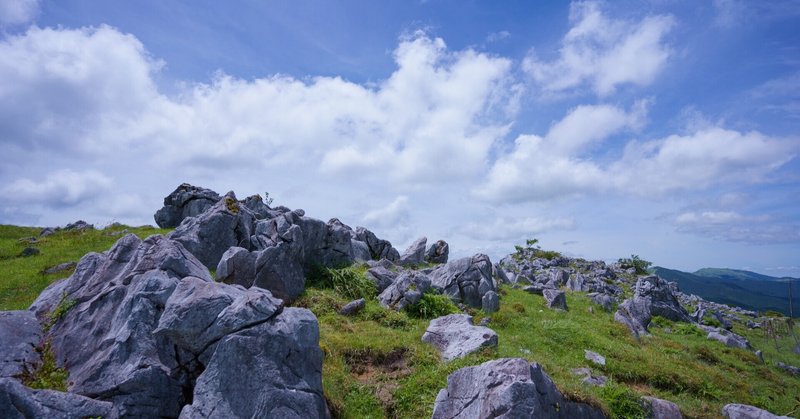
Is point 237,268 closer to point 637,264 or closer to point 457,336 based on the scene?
point 457,336

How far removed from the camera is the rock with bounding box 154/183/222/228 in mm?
48594

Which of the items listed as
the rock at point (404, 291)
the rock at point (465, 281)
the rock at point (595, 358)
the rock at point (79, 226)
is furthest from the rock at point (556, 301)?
the rock at point (79, 226)

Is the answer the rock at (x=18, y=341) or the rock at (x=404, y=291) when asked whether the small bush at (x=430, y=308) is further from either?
the rock at (x=18, y=341)

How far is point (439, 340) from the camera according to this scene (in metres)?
19.7

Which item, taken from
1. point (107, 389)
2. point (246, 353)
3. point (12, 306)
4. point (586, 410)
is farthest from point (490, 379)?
point (12, 306)

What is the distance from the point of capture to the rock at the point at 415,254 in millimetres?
44541

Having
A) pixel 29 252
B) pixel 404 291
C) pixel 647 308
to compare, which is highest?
pixel 29 252

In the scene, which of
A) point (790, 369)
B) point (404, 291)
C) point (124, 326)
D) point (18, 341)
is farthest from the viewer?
point (790, 369)

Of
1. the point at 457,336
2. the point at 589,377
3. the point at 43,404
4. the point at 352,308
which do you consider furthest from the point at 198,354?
the point at 589,377

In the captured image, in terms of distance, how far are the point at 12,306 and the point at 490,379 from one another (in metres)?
23.1

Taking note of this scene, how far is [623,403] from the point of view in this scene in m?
Answer: 14.7

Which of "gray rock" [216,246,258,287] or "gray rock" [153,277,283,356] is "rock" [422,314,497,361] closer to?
"gray rock" [153,277,283,356]

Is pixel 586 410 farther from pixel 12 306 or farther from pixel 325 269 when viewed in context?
pixel 12 306

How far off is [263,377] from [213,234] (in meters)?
18.8
